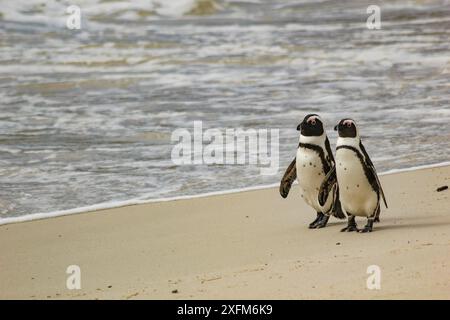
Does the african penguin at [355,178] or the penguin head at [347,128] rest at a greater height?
the penguin head at [347,128]

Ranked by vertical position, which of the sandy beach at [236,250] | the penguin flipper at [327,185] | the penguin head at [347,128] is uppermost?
the penguin head at [347,128]

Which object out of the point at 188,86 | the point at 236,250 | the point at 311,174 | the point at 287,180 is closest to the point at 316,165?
the point at 311,174

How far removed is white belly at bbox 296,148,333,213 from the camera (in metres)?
6.70

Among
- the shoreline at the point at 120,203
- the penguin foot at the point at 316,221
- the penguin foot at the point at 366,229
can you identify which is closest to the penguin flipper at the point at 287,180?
the penguin foot at the point at 316,221

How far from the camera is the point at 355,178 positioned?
21.1 ft

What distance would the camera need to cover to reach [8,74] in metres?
14.4

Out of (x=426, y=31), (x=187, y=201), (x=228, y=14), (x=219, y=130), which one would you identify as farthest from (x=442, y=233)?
(x=228, y=14)

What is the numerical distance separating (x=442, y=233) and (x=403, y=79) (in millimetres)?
7381

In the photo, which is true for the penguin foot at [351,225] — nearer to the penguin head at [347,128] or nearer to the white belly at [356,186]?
the white belly at [356,186]

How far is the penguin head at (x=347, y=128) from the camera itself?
252 inches

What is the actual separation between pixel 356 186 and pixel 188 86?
275 inches

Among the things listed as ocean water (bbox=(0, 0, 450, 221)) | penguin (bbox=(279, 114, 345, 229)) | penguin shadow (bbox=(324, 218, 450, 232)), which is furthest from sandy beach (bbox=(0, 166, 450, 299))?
ocean water (bbox=(0, 0, 450, 221))

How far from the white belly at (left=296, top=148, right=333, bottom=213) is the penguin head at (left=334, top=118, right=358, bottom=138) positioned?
0.96 ft

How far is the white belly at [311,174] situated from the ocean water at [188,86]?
4.53ft
